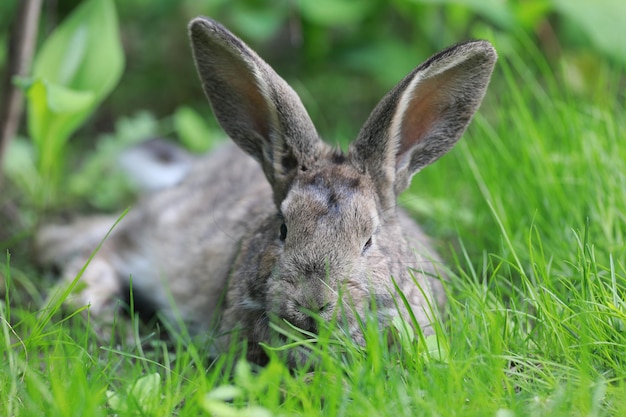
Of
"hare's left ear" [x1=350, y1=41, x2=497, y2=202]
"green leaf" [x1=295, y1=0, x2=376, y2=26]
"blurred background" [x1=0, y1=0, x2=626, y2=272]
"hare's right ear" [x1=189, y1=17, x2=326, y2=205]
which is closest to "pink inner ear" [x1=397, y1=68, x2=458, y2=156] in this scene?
"hare's left ear" [x1=350, y1=41, x2=497, y2=202]

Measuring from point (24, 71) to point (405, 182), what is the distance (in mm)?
2433

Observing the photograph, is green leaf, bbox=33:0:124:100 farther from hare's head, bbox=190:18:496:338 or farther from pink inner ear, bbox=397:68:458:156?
pink inner ear, bbox=397:68:458:156

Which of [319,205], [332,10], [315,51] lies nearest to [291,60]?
[315,51]

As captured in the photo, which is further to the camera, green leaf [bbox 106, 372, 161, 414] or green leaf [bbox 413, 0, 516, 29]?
green leaf [bbox 413, 0, 516, 29]

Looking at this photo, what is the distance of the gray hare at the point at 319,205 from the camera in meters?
3.20

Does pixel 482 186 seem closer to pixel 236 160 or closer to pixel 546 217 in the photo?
pixel 546 217

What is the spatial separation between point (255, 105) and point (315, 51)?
3202 millimetres

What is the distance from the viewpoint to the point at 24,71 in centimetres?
491

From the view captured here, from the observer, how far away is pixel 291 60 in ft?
25.3

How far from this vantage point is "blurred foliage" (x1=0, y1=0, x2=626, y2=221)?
5727mm

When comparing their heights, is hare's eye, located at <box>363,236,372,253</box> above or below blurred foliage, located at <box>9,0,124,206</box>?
below

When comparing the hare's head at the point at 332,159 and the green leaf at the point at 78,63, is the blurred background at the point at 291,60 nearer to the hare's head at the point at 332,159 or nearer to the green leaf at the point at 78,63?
the green leaf at the point at 78,63

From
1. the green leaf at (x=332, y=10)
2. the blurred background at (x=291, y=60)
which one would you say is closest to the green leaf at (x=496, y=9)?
the blurred background at (x=291, y=60)

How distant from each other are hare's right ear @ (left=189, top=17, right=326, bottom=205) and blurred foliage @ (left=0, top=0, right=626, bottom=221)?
122 cm
